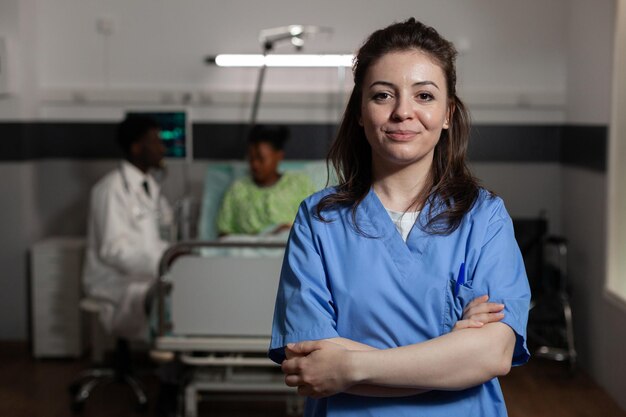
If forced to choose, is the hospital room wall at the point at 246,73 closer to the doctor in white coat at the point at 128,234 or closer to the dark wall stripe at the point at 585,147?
Answer: the dark wall stripe at the point at 585,147

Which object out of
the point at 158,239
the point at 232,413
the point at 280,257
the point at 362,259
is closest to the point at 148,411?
the point at 232,413

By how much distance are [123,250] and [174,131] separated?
81 cm

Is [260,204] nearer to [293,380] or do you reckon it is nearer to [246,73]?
[246,73]

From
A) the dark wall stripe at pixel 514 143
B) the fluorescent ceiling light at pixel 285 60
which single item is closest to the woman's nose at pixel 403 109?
the fluorescent ceiling light at pixel 285 60

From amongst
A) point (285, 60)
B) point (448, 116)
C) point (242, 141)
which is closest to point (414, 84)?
point (448, 116)

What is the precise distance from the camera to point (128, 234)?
4.52m

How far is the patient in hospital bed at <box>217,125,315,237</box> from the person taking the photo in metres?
4.73

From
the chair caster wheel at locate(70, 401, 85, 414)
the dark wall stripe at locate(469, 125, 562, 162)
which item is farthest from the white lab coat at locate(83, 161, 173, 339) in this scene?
the dark wall stripe at locate(469, 125, 562, 162)

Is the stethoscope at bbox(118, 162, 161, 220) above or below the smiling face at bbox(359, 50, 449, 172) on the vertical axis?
below

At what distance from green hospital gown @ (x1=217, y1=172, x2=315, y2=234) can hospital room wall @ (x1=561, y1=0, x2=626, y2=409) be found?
146cm

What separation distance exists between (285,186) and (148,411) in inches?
51.8

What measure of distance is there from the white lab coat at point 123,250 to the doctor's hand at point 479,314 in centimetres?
290

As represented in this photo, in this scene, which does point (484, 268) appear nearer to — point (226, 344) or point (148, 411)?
point (226, 344)

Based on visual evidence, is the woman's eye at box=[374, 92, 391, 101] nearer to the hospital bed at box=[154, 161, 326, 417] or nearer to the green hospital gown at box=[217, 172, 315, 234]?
→ the hospital bed at box=[154, 161, 326, 417]
